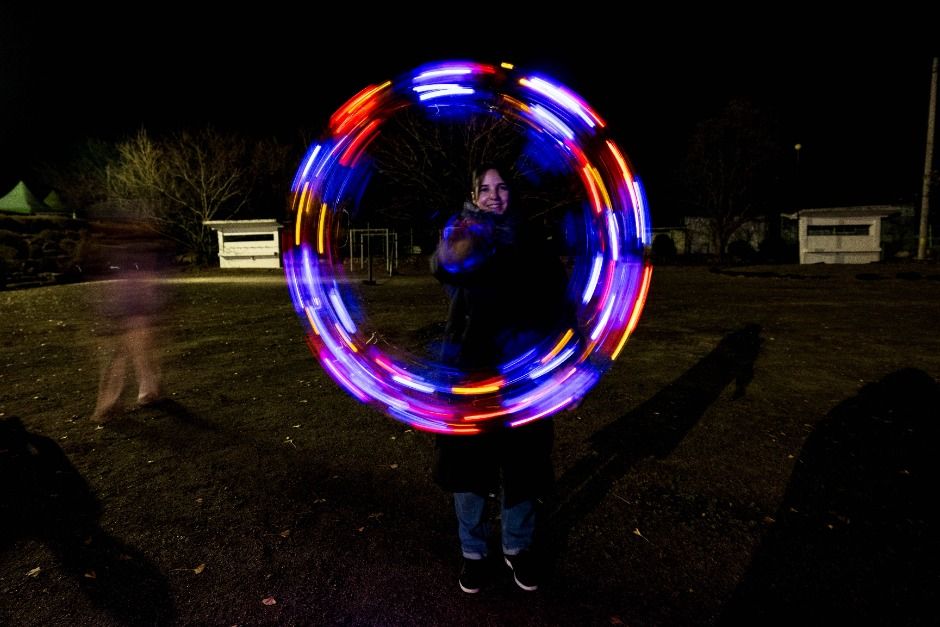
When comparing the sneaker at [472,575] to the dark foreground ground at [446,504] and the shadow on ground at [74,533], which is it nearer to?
the dark foreground ground at [446,504]

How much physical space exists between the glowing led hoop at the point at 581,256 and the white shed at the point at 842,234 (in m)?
34.1

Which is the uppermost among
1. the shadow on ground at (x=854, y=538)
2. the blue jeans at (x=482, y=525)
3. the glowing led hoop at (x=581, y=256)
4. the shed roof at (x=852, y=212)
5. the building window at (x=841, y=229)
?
the shed roof at (x=852, y=212)

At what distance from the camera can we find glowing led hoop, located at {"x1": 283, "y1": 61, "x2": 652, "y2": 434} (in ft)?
13.2

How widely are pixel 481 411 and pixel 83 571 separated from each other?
98.2 inches

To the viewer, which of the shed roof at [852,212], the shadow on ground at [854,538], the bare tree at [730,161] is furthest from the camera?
the bare tree at [730,161]

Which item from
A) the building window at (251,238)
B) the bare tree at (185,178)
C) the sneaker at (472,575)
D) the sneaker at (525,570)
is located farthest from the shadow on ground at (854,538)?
the bare tree at (185,178)

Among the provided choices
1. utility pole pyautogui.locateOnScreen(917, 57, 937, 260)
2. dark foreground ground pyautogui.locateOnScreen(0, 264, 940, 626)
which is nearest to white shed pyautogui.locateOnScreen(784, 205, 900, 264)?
utility pole pyautogui.locateOnScreen(917, 57, 937, 260)

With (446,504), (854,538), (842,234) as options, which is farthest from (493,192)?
(842,234)

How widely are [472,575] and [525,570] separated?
0.29 metres

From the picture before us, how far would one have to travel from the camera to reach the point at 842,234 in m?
32.8

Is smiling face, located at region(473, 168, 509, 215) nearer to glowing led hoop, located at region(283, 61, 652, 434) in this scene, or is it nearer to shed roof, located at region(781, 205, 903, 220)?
glowing led hoop, located at region(283, 61, 652, 434)

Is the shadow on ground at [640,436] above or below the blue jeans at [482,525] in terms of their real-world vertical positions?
below

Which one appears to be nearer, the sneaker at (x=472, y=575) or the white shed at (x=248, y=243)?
the sneaker at (x=472, y=575)

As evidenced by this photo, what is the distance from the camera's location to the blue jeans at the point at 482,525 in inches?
118
